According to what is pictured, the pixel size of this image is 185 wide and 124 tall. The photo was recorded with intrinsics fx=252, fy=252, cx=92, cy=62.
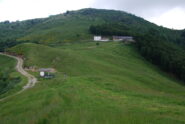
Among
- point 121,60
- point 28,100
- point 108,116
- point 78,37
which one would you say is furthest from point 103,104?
point 78,37

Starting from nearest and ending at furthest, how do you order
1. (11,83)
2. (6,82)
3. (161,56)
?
(11,83) → (6,82) → (161,56)

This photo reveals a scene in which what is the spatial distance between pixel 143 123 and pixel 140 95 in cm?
1670

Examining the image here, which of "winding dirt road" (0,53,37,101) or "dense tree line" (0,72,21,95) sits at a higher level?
"winding dirt road" (0,53,37,101)

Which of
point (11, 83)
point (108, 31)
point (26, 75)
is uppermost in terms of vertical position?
point (108, 31)

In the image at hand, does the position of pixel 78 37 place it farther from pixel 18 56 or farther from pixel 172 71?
pixel 172 71

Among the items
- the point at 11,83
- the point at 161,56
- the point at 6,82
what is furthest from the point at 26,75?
the point at 161,56

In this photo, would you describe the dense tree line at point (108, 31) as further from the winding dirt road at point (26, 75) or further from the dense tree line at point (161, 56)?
the winding dirt road at point (26, 75)

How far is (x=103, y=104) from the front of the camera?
116ft

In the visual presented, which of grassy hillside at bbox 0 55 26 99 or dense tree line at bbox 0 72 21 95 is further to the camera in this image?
dense tree line at bbox 0 72 21 95

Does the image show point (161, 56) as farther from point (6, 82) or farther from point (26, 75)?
point (6, 82)

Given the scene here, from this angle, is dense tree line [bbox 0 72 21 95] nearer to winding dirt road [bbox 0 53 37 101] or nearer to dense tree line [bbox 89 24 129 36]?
winding dirt road [bbox 0 53 37 101]

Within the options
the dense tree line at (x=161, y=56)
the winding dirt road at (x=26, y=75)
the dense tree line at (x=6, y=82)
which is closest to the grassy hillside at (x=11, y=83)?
the dense tree line at (x=6, y=82)

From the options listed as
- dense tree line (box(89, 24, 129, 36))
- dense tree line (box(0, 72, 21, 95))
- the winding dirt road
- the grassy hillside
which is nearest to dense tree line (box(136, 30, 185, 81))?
dense tree line (box(89, 24, 129, 36))

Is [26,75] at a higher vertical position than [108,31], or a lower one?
lower
